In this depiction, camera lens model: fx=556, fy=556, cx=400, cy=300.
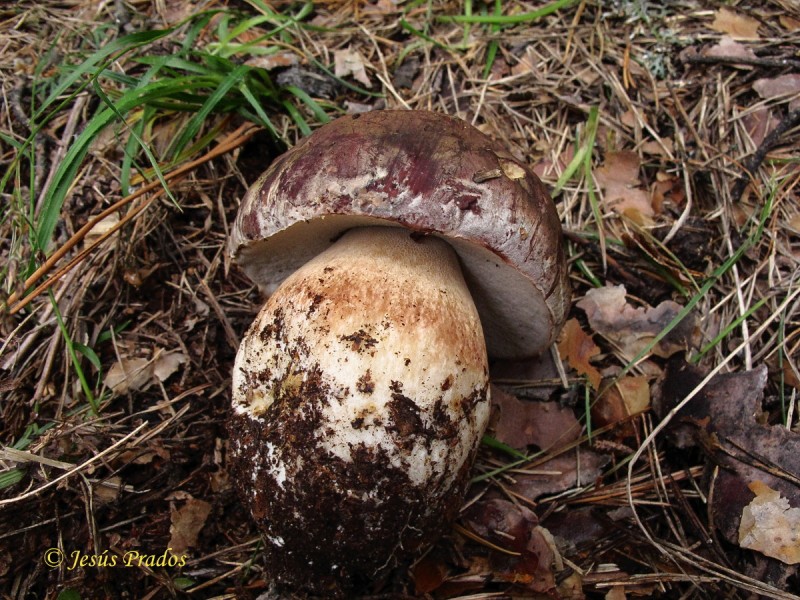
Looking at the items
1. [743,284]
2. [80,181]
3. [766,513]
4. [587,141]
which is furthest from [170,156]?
[766,513]

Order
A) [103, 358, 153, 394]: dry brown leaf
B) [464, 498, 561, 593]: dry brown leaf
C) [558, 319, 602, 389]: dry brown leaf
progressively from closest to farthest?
[464, 498, 561, 593]: dry brown leaf, [103, 358, 153, 394]: dry brown leaf, [558, 319, 602, 389]: dry brown leaf

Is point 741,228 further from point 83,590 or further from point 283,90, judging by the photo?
point 83,590

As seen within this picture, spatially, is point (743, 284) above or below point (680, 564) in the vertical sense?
above

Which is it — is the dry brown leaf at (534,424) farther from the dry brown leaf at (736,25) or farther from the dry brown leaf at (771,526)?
the dry brown leaf at (736,25)

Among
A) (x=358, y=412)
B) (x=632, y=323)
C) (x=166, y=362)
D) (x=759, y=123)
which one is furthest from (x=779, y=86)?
(x=166, y=362)

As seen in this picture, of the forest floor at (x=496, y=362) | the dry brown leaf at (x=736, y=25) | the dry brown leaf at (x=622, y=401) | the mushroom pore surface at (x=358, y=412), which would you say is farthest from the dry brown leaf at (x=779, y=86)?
the mushroom pore surface at (x=358, y=412)

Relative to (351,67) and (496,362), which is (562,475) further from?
(351,67)
